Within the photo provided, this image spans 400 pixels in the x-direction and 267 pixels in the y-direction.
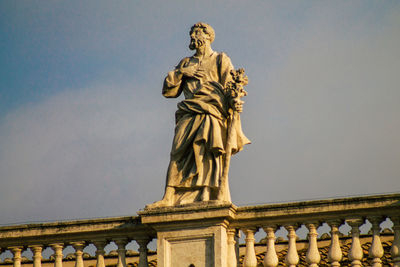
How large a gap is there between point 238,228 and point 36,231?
3358mm

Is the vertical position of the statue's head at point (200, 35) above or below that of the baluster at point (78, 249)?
above

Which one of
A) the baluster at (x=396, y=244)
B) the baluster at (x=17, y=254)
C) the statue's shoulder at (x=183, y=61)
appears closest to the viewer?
the baluster at (x=396, y=244)

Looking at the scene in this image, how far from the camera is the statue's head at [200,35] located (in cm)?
1969

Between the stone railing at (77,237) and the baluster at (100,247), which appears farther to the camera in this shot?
the baluster at (100,247)

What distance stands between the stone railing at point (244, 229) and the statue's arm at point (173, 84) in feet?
7.22

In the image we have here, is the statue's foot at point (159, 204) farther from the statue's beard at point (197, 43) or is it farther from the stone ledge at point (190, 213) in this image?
the statue's beard at point (197, 43)

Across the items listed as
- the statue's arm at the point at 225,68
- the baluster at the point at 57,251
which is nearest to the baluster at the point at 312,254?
the statue's arm at the point at 225,68

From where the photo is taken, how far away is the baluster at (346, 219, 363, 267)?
1795cm

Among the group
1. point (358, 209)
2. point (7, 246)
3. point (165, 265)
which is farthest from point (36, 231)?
point (358, 209)

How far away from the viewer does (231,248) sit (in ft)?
61.1

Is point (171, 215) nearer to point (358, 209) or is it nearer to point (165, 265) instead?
point (165, 265)

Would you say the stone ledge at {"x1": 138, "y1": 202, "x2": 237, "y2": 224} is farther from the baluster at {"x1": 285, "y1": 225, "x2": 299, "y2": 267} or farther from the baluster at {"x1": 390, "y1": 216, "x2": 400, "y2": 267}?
the baluster at {"x1": 390, "y1": 216, "x2": 400, "y2": 267}

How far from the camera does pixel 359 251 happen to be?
18000mm

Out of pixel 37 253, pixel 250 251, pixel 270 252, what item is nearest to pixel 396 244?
pixel 270 252
